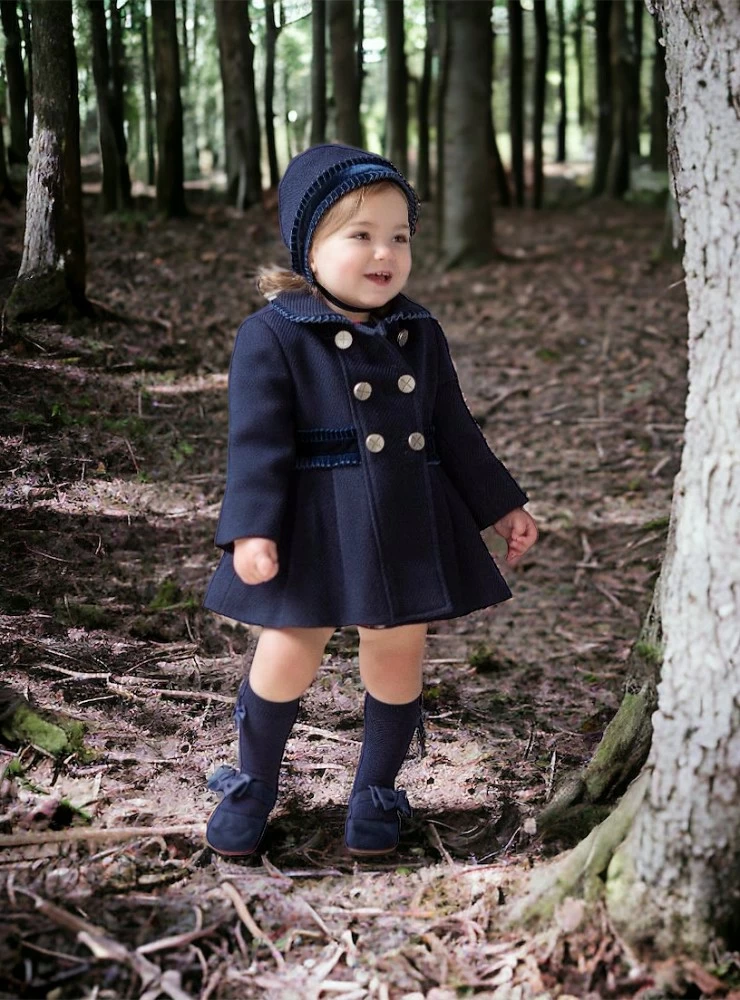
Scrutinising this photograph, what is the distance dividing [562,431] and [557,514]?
1.01 meters

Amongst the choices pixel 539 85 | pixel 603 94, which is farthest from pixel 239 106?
pixel 603 94

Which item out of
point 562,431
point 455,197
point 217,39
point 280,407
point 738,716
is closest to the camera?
point 738,716

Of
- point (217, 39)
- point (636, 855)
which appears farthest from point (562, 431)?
point (636, 855)

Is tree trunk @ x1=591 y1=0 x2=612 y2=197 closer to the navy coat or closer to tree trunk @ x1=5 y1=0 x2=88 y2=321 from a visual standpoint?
tree trunk @ x1=5 y1=0 x2=88 y2=321

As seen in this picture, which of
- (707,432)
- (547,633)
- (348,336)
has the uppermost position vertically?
(348,336)

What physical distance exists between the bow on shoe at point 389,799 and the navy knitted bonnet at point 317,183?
123 centimetres

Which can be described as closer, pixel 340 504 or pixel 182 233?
pixel 340 504

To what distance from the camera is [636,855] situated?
6.57ft

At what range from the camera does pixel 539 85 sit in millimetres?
15102

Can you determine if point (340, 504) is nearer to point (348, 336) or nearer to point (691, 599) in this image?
point (348, 336)

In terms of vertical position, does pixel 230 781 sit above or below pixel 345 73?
below

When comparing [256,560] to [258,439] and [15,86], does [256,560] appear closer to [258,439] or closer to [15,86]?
[258,439]

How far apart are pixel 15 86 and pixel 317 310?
1.90m

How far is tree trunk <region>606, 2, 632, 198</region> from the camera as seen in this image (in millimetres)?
14758
